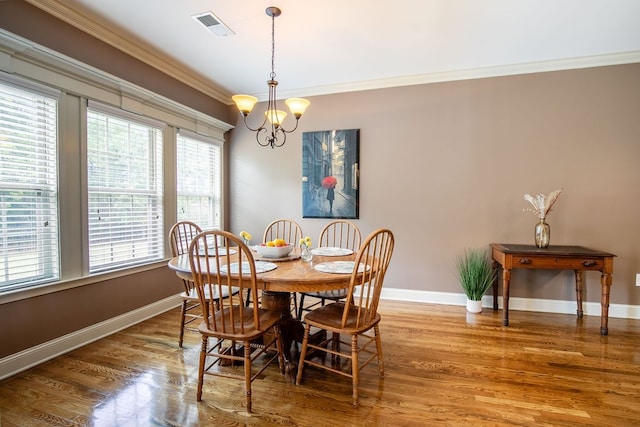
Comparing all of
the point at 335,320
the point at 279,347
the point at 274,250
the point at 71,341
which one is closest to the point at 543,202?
the point at 335,320

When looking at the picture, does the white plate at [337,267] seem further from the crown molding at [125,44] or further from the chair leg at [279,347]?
the crown molding at [125,44]

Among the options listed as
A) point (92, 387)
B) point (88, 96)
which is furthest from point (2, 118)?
point (92, 387)

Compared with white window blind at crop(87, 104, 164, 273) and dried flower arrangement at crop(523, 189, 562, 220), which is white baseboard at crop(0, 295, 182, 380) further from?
dried flower arrangement at crop(523, 189, 562, 220)

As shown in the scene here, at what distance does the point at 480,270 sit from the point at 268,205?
2669mm

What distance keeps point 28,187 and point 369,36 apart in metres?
2.89

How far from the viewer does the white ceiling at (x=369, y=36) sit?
2385 mm

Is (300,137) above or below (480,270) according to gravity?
above

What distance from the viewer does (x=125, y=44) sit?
9.29 ft

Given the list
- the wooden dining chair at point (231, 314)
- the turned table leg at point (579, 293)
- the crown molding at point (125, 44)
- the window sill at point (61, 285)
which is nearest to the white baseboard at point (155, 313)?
the turned table leg at point (579, 293)

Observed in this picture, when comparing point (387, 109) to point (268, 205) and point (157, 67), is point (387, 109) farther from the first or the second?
point (157, 67)

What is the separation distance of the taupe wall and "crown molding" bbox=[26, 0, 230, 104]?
129 centimetres

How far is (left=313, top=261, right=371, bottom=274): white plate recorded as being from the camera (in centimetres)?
196

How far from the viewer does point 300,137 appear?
162 inches

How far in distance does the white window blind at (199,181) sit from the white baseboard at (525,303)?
2452mm
